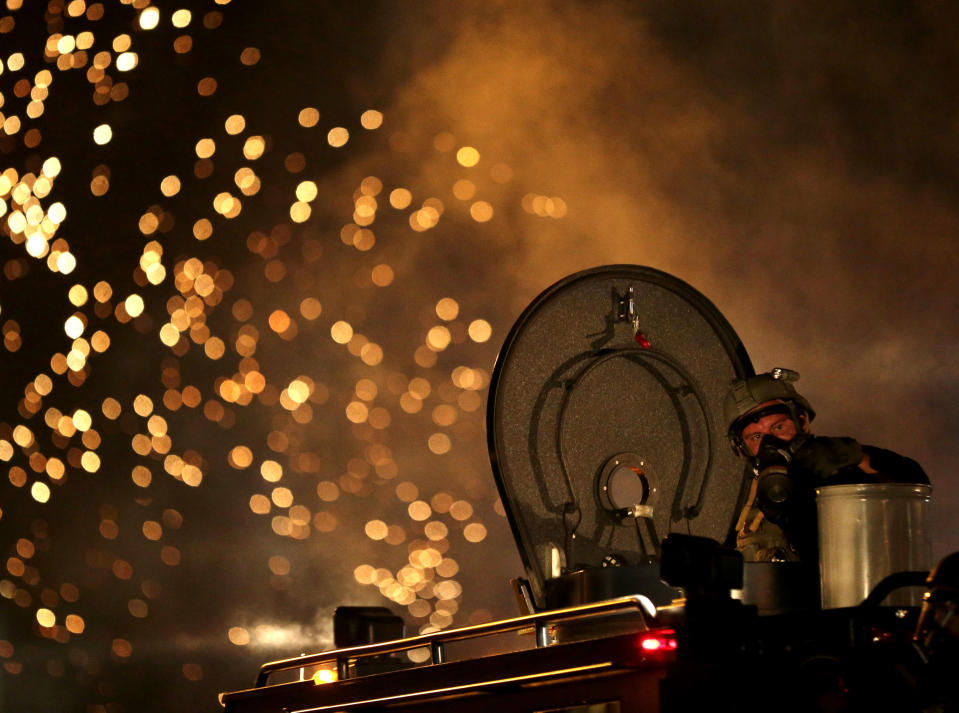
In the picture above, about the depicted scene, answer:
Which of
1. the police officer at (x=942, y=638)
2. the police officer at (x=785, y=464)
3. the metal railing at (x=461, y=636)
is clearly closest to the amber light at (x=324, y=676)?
the metal railing at (x=461, y=636)

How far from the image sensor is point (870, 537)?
334 centimetres

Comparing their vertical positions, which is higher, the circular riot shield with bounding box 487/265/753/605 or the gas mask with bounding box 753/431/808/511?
the circular riot shield with bounding box 487/265/753/605

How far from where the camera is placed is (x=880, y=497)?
11.0ft

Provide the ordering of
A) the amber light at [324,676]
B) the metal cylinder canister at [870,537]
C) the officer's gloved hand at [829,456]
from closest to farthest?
1. the metal cylinder canister at [870,537]
2. the officer's gloved hand at [829,456]
3. the amber light at [324,676]

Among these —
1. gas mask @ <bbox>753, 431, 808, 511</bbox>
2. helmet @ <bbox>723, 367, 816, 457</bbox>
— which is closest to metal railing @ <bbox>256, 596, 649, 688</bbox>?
gas mask @ <bbox>753, 431, 808, 511</bbox>

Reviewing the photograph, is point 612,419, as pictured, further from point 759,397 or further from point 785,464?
point 785,464

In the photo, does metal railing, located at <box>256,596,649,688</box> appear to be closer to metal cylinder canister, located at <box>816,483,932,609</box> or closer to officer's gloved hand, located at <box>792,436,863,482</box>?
metal cylinder canister, located at <box>816,483,932,609</box>

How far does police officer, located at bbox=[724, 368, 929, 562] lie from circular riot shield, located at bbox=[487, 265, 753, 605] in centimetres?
37

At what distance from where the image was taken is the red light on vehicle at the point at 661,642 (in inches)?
113

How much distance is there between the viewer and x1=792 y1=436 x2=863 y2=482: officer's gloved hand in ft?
11.6

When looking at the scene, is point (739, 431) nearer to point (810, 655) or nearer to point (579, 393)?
point (579, 393)

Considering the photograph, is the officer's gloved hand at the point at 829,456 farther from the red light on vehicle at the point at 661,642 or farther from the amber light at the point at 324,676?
the amber light at the point at 324,676

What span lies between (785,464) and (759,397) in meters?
Answer: 0.41

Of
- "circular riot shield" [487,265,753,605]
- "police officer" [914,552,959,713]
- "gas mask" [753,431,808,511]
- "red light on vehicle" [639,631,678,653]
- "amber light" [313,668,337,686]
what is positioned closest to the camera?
"police officer" [914,552,959,713]
